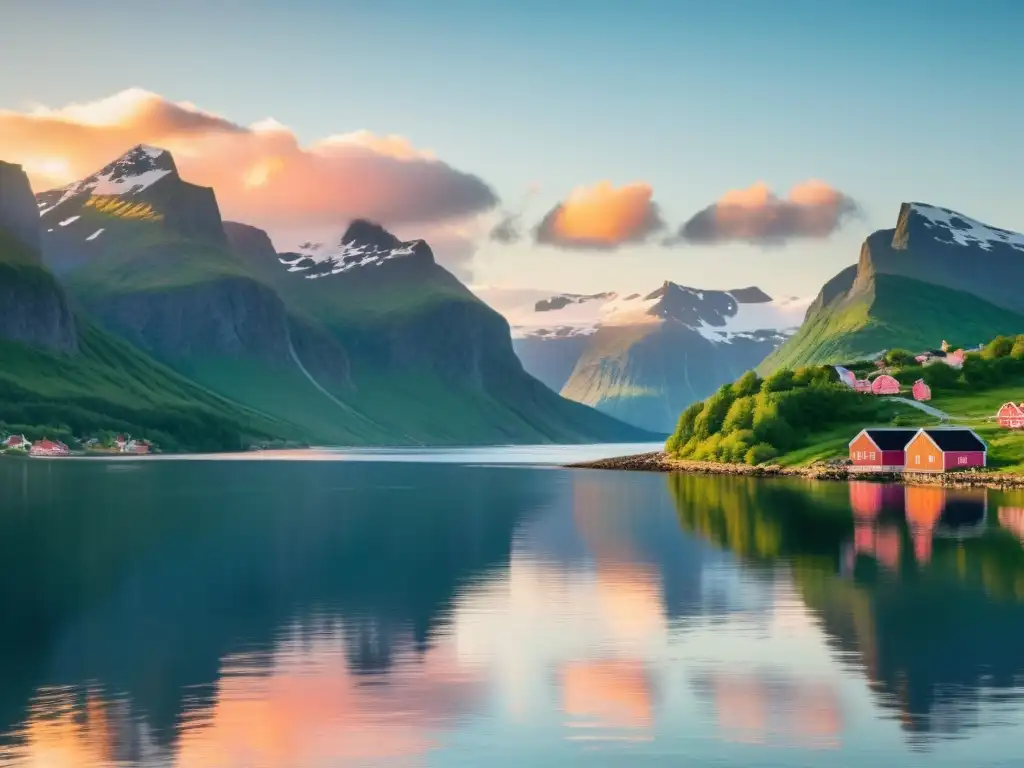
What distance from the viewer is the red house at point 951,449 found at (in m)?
190

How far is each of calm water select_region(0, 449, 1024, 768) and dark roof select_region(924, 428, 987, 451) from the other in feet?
275

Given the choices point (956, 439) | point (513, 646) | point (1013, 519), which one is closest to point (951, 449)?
point (956, 439)

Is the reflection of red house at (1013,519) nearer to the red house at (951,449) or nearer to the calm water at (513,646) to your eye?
the calm water at (513,646)

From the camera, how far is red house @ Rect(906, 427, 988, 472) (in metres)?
190

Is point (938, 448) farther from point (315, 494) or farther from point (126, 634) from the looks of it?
point (126, 634)

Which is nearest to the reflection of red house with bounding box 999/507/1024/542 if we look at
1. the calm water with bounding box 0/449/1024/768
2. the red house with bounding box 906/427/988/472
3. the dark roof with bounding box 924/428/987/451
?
the calm water with bounding box 0/449/1024/768

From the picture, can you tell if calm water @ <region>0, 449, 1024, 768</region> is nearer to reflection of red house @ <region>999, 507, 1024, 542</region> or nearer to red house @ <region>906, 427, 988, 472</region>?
reflection of red house @ <region>999, 507, 1024, 542</region>

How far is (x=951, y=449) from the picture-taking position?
628 ft

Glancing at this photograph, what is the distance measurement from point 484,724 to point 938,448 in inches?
6452

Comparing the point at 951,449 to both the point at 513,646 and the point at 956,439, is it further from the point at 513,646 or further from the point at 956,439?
the point at 513,646

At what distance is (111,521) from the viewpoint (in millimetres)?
120062

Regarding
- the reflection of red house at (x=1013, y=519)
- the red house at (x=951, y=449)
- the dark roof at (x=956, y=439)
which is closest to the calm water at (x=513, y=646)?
the reflection of red house at (x=1013, y=519)

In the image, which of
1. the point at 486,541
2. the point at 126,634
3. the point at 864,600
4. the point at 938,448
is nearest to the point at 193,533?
the point at 486,541

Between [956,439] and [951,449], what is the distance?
2.06 m
